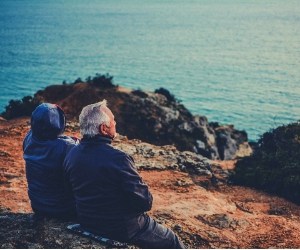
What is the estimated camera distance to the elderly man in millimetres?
4305

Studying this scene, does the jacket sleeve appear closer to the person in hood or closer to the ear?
the ear

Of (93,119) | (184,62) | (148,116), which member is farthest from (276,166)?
(184,62)

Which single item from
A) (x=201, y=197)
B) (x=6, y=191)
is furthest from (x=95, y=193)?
(x=201, y=197)

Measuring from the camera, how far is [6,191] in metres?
8.39

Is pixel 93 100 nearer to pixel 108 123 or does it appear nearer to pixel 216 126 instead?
pixel 216 126

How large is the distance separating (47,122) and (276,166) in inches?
384

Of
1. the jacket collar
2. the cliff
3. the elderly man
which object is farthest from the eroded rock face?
the jacket collar

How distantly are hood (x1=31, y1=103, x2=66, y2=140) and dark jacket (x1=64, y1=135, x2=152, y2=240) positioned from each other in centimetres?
52

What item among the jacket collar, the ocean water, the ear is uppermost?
the ear

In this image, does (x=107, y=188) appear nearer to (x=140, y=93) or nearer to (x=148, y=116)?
(x=148, y=116)

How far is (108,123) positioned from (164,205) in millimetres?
4551

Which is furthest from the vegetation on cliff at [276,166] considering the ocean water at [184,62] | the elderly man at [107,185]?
the elderly man at [107,185]

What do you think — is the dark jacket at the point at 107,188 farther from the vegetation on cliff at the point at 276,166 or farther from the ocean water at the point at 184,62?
the ocean water at the point at 184,62

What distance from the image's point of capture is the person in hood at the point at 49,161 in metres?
4.91
